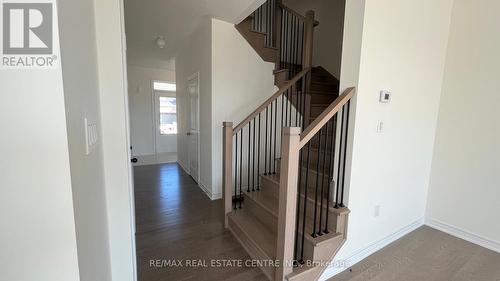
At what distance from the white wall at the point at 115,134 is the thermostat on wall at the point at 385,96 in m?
1.96

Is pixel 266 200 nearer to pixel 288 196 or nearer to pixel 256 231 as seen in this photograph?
pixel 256 231

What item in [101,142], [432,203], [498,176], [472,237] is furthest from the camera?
[432,203]

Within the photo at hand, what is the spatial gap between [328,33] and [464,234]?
376cm

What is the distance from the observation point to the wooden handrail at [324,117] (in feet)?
4.97

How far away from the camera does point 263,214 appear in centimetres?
229

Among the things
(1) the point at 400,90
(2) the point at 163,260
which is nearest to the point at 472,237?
(1) the point at 400,90

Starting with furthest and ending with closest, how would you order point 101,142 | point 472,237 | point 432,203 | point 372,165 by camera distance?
point 432,203 < point 472,237 < point 372,165 < point 101,142

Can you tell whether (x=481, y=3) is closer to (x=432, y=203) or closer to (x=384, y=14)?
(x=384, y=14)

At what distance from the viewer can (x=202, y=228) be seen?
2.50 m

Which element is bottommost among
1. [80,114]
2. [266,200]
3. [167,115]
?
[266,200]

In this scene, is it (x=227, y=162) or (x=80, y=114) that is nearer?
(x=80, y=114)

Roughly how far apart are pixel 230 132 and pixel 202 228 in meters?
1.16

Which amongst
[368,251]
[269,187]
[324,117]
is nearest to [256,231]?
[269,187]

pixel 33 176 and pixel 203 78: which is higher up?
pixel 203 78
